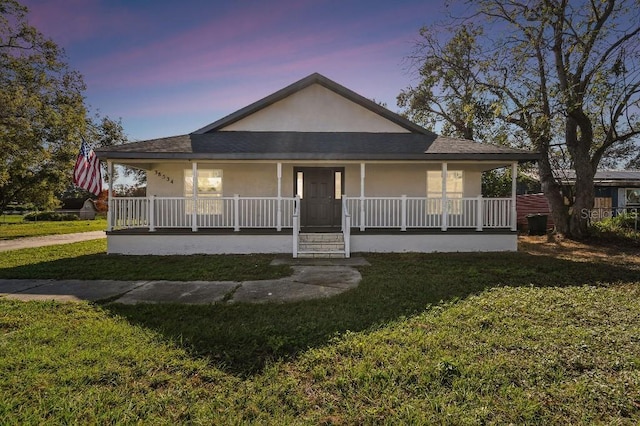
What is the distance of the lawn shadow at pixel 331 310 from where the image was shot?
3.38m

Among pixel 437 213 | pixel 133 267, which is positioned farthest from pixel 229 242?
pixel 437 213

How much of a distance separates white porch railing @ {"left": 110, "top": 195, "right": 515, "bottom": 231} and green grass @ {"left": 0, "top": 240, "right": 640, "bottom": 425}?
16.9ft

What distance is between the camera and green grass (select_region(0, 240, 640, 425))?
2.36 metres

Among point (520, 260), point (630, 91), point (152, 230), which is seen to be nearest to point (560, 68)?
point (630, 91)

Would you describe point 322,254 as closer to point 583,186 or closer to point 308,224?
point 308,224

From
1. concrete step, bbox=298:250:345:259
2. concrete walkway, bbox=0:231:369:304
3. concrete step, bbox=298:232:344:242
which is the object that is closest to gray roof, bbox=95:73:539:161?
concrete step, bbox=298:232:344:242

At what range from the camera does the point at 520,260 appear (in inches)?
339

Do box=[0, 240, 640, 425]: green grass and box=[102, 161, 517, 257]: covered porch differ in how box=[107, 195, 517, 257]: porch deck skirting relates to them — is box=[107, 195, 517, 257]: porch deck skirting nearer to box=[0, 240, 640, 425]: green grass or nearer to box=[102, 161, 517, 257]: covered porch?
box=[102, 161, 517, 257]: covered porch

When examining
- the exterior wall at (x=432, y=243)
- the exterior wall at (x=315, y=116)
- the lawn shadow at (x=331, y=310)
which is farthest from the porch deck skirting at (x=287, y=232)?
the exterior wall at (x=315, y=116)

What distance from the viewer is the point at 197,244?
384 inches

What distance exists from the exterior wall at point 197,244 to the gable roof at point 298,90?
15.2 feet

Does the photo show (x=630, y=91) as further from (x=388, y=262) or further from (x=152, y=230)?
(x=152, y=230)

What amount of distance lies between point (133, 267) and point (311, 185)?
6318 millimetres

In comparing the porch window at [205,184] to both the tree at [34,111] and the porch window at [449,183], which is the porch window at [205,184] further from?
the tree at [34,111]
